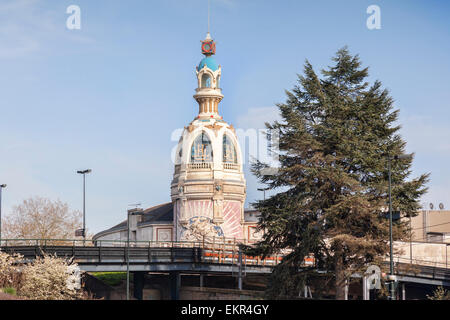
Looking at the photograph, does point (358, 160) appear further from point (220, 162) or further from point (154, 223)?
point (154, 223)

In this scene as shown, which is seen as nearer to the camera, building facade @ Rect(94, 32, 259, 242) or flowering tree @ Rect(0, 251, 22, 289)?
flowering tree @ Rect(0, 251, 22, 289)

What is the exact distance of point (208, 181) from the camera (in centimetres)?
8806

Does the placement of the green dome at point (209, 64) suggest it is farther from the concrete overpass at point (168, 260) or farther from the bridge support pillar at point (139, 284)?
the bridge support pillar at point (139, 284)

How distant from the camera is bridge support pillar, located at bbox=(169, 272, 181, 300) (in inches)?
2564

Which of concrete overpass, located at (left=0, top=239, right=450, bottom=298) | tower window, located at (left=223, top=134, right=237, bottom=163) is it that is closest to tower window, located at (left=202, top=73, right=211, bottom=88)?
tower window, located at (left=223, top=134, right=237, bottom=163)

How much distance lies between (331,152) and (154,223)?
46.8 metres

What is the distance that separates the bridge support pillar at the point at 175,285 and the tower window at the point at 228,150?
1010 inches

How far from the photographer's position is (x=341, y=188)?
49188 mm

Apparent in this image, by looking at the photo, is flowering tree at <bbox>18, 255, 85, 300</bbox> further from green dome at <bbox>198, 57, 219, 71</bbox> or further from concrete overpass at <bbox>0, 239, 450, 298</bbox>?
green dome at <bbox>198, 57, 219, 71</bbox>

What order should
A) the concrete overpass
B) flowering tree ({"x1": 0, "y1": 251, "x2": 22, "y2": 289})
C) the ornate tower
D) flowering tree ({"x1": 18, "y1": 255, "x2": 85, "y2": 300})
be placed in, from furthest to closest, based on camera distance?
the ornate tower < the concrete overpass < flowering tree ({"x1": 0, "y1": 251, "x2": 22, "y2": 289}) < flowering tree ({"x1": 18, "y1": 255, "x2": 85, "y2": 300})

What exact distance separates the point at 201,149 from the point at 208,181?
13.2 feet
